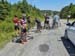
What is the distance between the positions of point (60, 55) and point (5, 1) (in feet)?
67.1

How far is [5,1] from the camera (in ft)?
104

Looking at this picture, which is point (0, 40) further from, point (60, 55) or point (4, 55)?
point (60, 55)

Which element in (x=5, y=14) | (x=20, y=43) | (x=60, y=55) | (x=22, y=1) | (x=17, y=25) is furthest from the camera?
(x=22, y=1)

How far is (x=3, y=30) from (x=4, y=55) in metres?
8.96

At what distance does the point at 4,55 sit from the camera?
40.6 feet

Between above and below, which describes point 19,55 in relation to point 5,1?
below

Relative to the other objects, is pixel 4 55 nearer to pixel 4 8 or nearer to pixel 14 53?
pixel 14 53

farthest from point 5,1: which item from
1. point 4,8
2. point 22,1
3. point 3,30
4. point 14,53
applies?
point 14,53

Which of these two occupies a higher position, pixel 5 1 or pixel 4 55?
pixel 5 1

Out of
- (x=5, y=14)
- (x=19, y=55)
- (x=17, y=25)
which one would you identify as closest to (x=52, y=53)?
(x=19, y=55)

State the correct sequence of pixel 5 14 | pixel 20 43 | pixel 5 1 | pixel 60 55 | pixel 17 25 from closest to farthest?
pixel 60 55 → pixel 20 43 → pixel 17 25 → pixel 5 14 → pixel 5 1

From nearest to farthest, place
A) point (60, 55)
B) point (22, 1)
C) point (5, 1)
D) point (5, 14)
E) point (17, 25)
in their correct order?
point (60, 55) → point (17, 25) → point (5, 14) → point (5, 1) → point (22, 1)

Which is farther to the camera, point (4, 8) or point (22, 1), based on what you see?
point (22, 1)

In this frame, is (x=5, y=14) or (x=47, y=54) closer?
(x=47, y=54)
